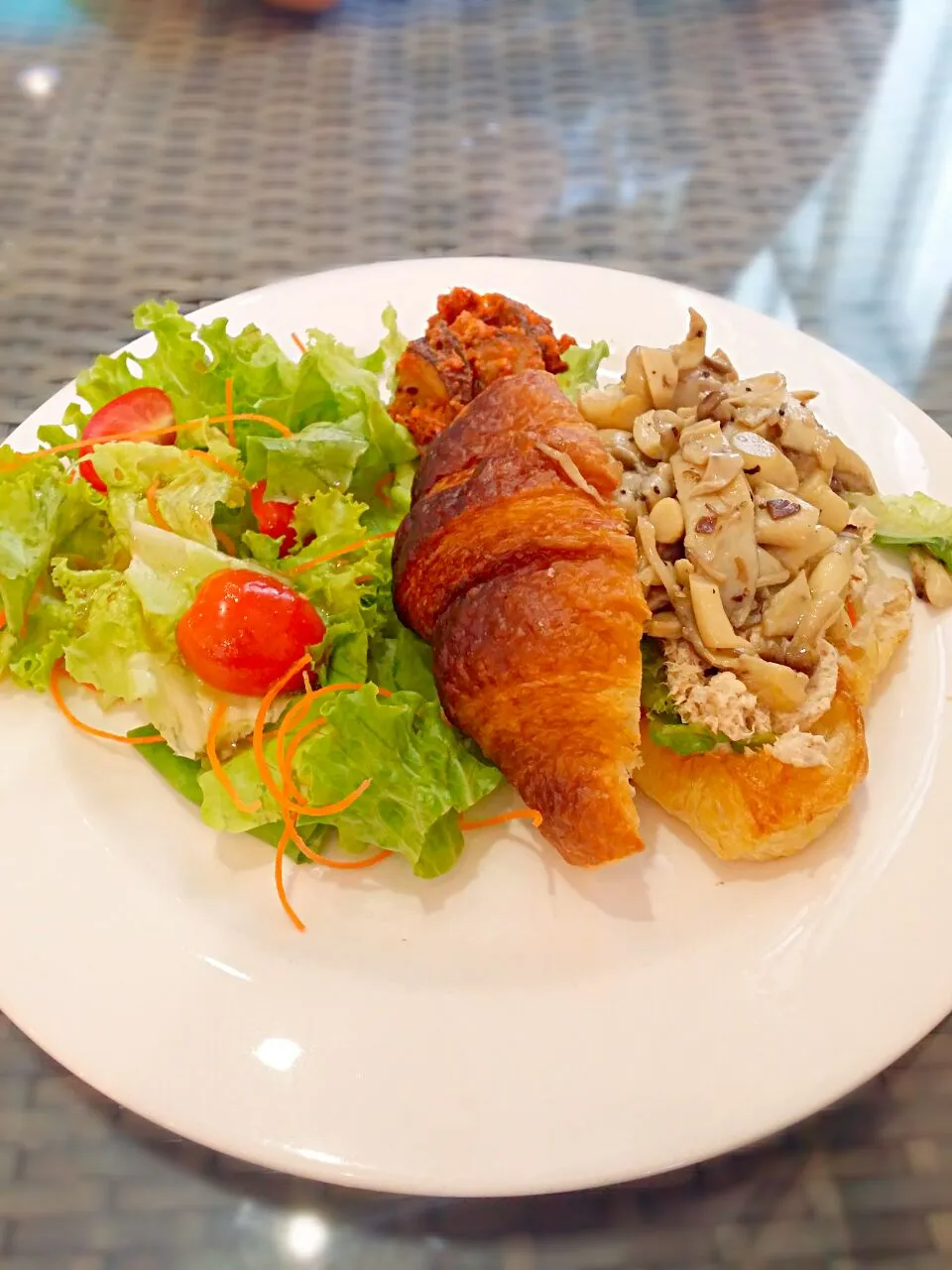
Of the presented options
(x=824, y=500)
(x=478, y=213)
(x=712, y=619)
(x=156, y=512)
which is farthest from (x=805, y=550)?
(x=478, y=213)

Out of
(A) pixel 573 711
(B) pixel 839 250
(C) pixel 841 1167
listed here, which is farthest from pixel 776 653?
(B) pixel 839 250

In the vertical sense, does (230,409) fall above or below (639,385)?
below

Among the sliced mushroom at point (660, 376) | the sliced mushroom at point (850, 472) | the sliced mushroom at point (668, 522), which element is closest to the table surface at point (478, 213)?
the sliced mushroom at point (850, 472)

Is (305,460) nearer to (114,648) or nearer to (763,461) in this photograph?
(114,648)

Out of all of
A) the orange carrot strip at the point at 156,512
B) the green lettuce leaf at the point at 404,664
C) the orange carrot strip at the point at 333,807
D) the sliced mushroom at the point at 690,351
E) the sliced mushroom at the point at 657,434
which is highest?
the sliced mushroom at the point at 690,351

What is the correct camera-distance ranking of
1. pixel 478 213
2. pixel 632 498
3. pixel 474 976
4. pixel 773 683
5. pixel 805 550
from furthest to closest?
pixel 478 213 → pixel 632 498 → pixel 805 550 → pixel 773 683 → pixel 474 976

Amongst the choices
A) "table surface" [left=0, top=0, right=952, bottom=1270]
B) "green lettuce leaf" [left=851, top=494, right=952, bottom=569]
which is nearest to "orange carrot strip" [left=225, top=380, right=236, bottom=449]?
"table surface" [left=0, top=0, right=952, bottom=1270]

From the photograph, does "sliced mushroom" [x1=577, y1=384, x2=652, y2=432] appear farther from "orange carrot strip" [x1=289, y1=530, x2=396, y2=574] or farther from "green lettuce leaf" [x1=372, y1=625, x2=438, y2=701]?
"green lettuce leaf" [x1=372, y1=625, x2=438, y2=701]

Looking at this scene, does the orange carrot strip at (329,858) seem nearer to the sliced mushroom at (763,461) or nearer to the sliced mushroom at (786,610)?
the sliced mushroom at (786,610)
